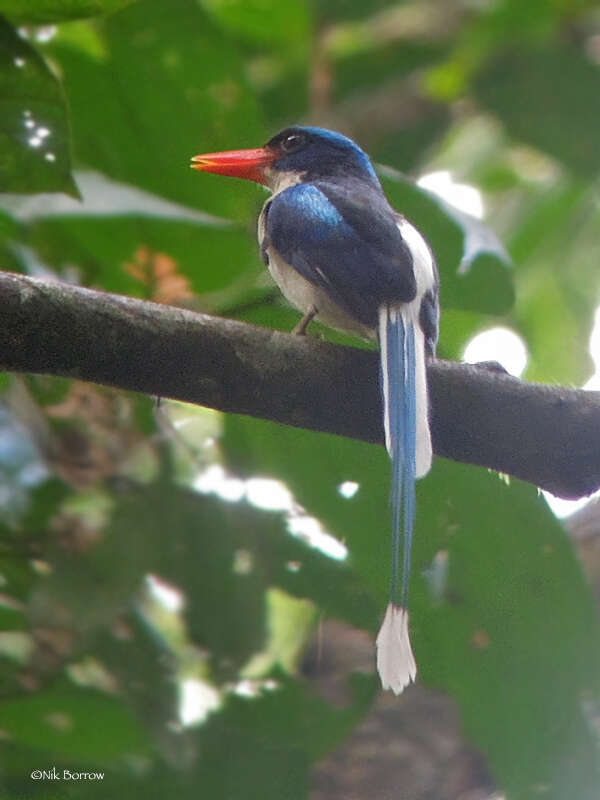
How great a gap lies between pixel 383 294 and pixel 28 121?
110cm

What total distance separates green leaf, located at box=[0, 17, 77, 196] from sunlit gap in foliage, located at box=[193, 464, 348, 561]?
1045mm

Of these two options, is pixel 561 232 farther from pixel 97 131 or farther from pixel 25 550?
pixel 25 550

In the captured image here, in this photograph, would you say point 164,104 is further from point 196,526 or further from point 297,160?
point 196,526

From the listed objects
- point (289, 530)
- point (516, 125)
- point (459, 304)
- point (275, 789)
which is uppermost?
point (516, 125)

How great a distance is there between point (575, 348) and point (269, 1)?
197 centimetres

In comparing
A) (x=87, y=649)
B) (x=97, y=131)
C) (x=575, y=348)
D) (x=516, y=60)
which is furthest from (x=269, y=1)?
(x=87, y=649)

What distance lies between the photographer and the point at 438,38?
6.18 m

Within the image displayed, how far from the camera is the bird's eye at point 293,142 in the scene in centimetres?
415

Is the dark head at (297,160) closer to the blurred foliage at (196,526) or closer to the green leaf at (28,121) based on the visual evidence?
the blurred foliage at (196,526)

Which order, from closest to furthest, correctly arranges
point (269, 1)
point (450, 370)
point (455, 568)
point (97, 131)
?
point (450, 370), point (455, 568), point (97, 131), point (269, 1)

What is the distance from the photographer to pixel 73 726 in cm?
355

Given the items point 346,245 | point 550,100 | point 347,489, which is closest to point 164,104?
point 346,245

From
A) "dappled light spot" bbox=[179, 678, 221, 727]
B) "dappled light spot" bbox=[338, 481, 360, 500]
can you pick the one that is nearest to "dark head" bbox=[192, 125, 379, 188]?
"dappled light spot" bbox=[338, 481, 360, 500]

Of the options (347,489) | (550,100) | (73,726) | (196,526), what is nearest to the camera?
(347,489)
